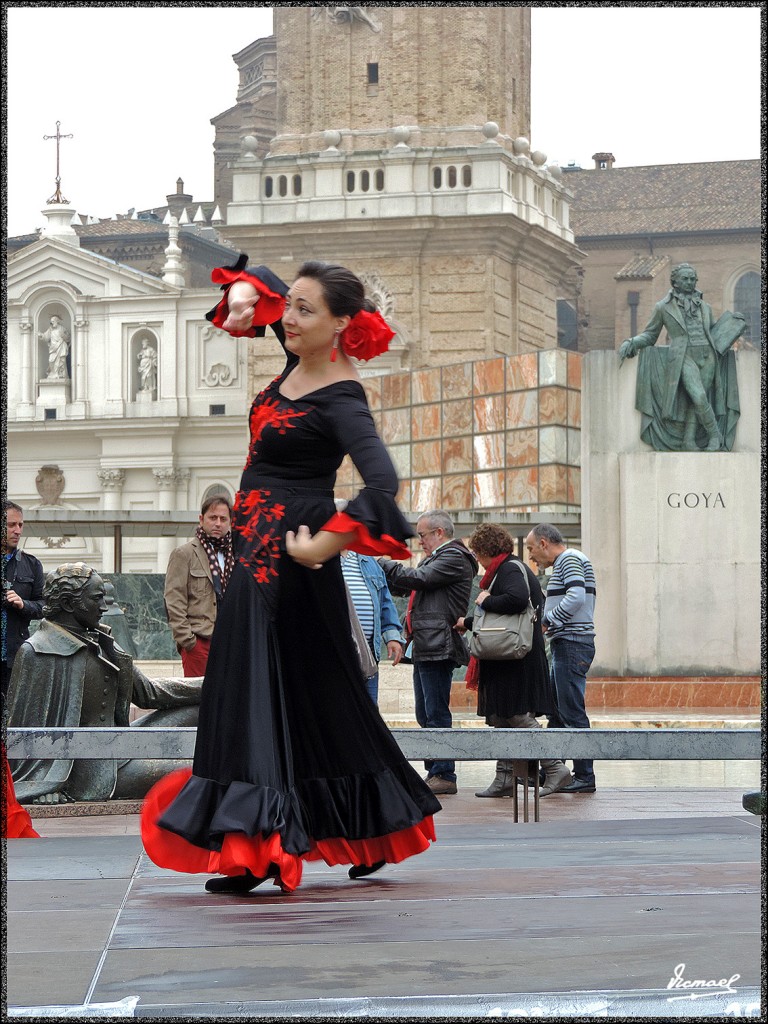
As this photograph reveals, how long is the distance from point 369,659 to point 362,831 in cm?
329

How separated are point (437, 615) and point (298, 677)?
485cm

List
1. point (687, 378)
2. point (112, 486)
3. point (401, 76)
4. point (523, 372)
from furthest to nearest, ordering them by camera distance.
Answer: point (112, 486) < point (401, 76) < point (523, 372) < point (687, 378)

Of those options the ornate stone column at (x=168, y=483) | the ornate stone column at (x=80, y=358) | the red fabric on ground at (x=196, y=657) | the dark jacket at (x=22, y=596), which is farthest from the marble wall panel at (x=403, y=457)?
the red fabric on ground at (x=196, y=657)

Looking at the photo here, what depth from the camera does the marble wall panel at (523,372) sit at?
36969 millimetres

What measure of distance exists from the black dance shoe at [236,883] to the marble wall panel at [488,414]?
33.6m

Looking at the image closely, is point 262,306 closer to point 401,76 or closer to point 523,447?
point 523,447

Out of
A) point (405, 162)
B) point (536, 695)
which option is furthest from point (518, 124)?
point (536, 695)

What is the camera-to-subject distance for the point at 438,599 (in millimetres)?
9617

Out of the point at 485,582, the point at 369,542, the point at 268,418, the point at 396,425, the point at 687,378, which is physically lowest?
the point at 485,582

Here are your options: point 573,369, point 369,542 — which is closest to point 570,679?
point 369,542

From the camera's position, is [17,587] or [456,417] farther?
[456,417]

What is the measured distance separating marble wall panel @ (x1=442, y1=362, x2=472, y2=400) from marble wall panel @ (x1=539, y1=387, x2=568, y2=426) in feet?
8.63

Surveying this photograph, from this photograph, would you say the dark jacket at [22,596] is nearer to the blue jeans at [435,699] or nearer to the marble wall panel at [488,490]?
the blue jeans at [435,699]

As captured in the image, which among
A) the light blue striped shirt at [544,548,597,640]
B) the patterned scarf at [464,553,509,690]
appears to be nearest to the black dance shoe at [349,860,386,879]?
the patterned scarf at [464,553,509,690]
